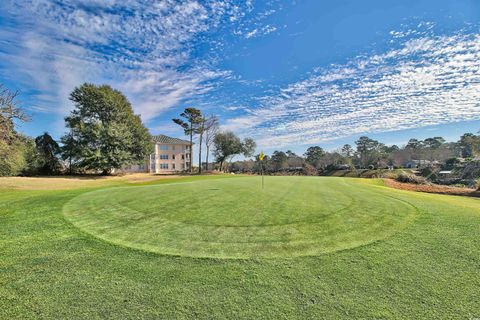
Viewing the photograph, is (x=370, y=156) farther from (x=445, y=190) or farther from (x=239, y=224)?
(x=239, y=224)

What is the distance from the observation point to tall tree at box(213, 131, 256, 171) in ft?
170

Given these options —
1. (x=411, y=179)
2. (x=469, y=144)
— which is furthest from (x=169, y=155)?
(x=469, y=144)

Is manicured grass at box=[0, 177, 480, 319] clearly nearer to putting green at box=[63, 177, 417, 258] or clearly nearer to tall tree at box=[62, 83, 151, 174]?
putting green at box=[63, 177, 417, 258]

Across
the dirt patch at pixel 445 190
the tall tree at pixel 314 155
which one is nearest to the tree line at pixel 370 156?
the tall tree at pixel 314 155

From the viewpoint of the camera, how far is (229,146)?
170 ft

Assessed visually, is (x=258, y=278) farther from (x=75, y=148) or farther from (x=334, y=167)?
(x=334, y=167)

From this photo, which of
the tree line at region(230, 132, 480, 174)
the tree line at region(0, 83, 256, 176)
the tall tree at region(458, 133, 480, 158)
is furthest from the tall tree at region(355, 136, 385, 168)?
the tree line at region(0, 83, 256, 176)

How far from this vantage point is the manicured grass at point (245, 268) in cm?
259

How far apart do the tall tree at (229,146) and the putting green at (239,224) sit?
4375 cm

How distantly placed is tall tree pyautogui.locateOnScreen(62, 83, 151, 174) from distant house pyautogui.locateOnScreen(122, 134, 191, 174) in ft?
62.1

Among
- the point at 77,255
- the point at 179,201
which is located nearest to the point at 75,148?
the point at 179,201

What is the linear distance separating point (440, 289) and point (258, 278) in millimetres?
2368

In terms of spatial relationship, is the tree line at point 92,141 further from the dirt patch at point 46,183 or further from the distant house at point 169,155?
the distant house at point 169,155

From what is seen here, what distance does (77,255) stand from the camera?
3.96 m
